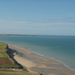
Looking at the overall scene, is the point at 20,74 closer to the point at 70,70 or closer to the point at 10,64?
the point at 10,64

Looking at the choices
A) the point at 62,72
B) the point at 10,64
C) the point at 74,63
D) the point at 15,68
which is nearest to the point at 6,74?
the point at 15,68

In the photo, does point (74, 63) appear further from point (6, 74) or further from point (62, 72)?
point (6, 74)

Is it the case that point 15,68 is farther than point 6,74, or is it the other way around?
point 15,68

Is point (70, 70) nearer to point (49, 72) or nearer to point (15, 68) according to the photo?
point (49, 72)

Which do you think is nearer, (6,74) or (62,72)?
(6,74)

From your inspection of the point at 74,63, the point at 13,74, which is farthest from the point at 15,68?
the point at 74,63

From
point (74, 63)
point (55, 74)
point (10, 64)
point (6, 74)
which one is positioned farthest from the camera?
point (74, 63)

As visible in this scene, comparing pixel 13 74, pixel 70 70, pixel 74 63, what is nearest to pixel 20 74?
pixel 13 74

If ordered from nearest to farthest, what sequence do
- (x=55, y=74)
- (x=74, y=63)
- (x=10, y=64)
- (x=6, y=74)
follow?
(x=6, y=74) < (x=55, y=74) < (x=10, y=64) < (x=74, y=63)
